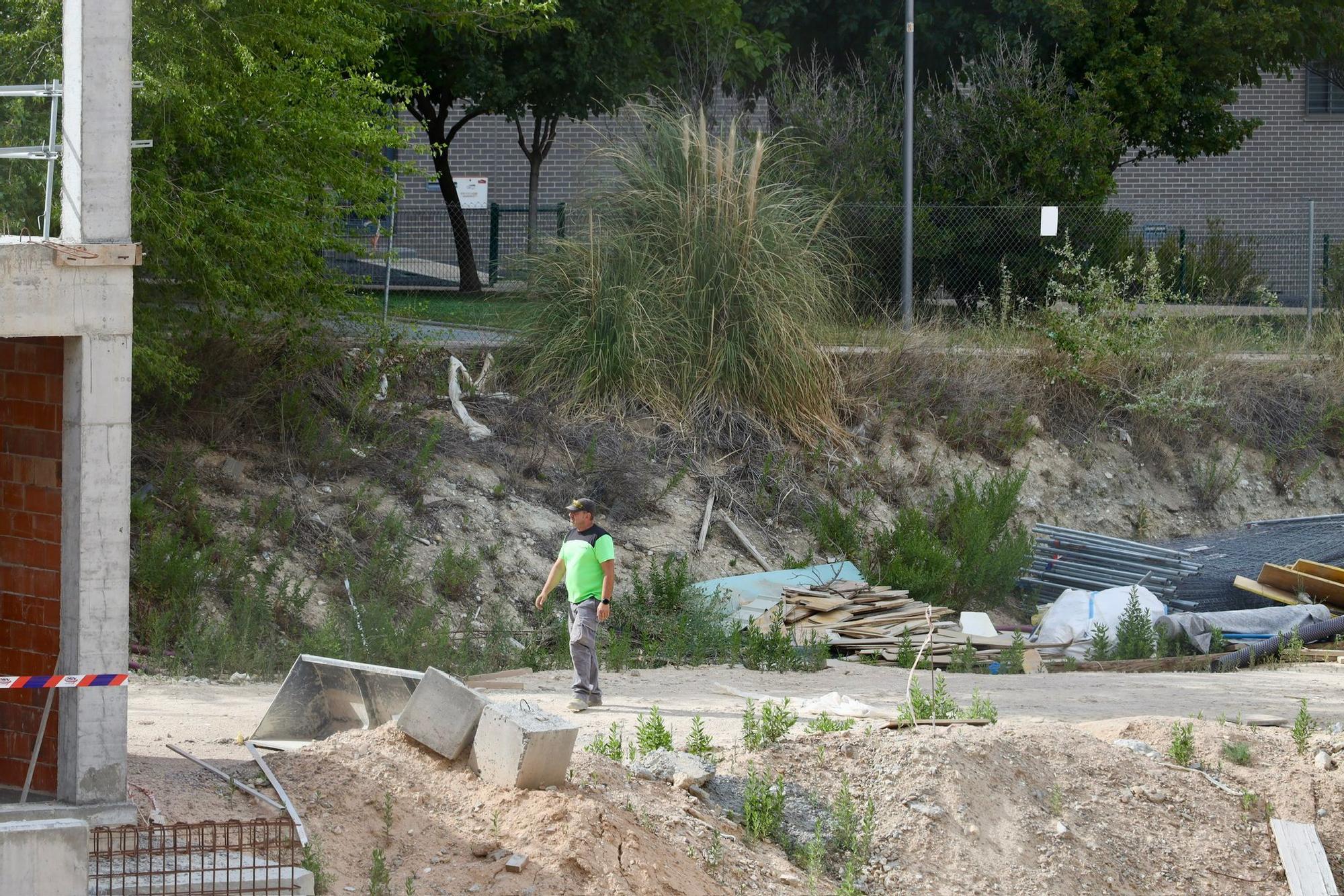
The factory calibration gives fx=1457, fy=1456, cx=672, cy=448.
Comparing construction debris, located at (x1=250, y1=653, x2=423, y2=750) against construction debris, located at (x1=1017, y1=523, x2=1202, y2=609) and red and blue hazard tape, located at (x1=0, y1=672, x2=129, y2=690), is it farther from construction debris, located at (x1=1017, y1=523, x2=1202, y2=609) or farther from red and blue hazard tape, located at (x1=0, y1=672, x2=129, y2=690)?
construction debris, located at (x1=1017, y1=523, x2=1202, y2=609)

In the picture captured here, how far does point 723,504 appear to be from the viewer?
1534cm

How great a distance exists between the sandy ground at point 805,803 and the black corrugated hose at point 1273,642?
2255 millimetres

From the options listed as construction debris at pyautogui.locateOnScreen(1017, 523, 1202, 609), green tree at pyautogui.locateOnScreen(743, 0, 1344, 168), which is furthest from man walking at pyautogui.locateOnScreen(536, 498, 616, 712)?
green tree at pyautogui.locateOnScreen(743, 0, 1344, 168)

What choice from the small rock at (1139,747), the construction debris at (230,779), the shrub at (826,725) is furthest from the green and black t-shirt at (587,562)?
the small rock at (1139,747)

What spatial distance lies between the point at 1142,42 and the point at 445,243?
11.9m

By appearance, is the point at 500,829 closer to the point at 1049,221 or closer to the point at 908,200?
the point at 908,200

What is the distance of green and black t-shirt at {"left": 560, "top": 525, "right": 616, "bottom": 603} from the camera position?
955cm

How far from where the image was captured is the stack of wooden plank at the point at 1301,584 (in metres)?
14.0

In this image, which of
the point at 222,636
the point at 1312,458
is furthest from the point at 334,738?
the point at 1312,458

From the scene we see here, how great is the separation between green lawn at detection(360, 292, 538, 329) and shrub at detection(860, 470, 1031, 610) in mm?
4617

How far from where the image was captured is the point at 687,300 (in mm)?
15422

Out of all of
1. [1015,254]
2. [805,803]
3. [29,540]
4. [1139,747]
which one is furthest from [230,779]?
[1015,254]

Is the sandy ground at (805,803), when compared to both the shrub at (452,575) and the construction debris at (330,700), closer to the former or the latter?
the construction debris at (330,700)

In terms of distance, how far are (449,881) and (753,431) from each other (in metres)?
9.84
